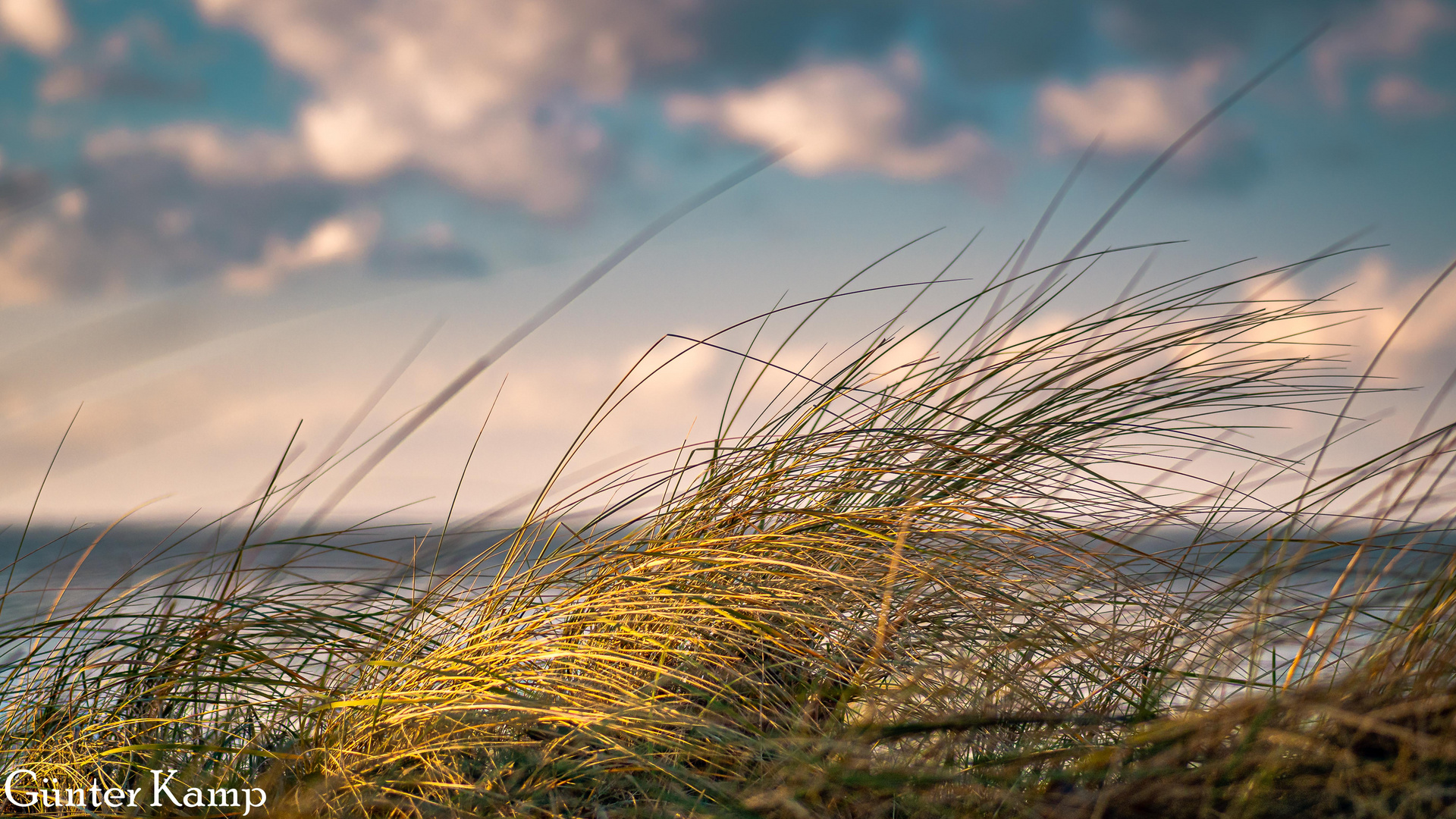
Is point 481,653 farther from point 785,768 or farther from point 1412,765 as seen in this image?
point 1412,765

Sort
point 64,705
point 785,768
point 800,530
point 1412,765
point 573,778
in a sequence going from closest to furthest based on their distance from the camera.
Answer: point 1412,765 < point 785,768 < point 573,778 < point 800,530 < point 64,705

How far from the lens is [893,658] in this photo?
1380 mm

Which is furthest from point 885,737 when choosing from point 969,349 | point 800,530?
point 969,349

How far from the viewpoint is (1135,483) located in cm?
175

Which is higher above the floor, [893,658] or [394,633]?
[394,633]

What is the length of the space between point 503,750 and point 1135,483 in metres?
1.26

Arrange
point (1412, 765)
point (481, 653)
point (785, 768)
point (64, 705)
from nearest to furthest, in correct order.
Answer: point (1412, 765)
point (785, 768)
point (481, 653)
point (64, 705)

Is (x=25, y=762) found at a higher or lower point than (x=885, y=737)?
lower

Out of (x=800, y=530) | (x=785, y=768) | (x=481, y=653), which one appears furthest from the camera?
(x=800, y=530)

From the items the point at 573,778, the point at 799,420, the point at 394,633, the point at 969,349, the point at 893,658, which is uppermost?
the point at 969,349

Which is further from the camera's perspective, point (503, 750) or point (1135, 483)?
point (1135, 483)

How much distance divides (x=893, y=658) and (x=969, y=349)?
0.67 meters

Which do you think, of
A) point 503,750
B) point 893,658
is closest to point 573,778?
point 503,750

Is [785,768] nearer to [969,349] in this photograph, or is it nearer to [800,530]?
[800,530]
